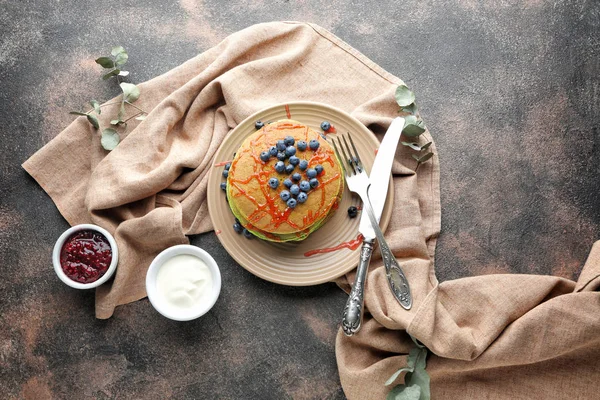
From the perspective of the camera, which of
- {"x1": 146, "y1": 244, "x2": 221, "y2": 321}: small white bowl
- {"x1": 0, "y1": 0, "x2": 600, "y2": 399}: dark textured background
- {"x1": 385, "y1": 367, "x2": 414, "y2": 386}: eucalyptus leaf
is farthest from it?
{"x1": 0, "y1": 0, "x2": 600, "y2": 399}: dark textured background

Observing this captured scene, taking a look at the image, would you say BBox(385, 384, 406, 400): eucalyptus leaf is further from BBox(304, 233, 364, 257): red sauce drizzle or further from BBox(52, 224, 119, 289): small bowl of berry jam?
BBox(52, 224, 119, 289): small bowl of berry jam

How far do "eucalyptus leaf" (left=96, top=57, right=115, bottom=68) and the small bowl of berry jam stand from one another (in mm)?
906

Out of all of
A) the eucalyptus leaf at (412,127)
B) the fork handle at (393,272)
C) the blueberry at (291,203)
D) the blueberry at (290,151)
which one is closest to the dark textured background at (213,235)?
the eucalyptus leaf at (412,127)

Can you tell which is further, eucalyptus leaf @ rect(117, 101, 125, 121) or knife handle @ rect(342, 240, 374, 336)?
eucalyptus leaf @ rect(117, 101, 125, 121)

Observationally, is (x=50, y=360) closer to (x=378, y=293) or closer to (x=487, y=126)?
(x=378, y=293)

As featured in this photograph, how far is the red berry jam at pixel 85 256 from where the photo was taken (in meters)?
2.71

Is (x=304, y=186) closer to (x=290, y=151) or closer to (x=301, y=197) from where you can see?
(x=301, y=197)

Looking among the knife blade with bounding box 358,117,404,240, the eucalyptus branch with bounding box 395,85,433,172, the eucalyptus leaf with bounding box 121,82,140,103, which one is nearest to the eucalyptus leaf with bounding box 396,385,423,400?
the knife blade with bounding box 358,117,404,240

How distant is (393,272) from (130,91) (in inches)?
66.9

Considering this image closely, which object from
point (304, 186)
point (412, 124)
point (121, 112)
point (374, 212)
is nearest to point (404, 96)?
point (412, 124)

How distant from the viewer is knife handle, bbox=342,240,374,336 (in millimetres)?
2627

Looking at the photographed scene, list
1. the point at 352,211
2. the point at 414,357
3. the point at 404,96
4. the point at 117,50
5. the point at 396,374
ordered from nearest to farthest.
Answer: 1. the point at 396,374
2. the point at 414,357
3. the point at 352,211
4. the point at 404,96
5. the point at 117,50

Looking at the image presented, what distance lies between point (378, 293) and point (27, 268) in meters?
1.89

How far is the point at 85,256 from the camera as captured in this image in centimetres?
273
